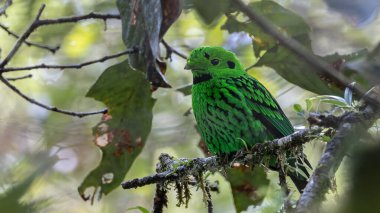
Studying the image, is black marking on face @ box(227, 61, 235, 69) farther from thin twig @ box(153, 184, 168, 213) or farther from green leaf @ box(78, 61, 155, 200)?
thin twig @ box(153, 184, 168, 213)

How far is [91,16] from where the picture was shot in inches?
154

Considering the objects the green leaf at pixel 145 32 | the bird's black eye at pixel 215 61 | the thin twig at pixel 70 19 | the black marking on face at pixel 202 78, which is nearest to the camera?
the green leaf at pixel 145 32

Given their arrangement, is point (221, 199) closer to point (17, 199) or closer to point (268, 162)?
point (268, 162)

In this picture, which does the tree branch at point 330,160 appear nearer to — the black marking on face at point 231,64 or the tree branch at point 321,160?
the tree branch at point 321,160

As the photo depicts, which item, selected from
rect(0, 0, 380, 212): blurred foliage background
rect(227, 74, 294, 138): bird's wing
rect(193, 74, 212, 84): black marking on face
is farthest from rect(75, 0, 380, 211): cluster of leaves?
rect(0, 0, 380, 212): blurred foliage background

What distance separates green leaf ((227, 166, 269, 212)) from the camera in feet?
12.6

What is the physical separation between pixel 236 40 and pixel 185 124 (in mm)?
1160

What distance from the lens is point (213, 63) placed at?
4129mm

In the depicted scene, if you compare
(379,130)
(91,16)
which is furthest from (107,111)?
(379,130)

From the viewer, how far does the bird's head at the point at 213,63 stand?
4.05m

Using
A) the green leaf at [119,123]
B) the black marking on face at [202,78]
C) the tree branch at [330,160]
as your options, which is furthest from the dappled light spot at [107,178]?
the tree branch at [330,160]

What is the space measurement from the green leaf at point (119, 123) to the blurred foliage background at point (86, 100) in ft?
3.84

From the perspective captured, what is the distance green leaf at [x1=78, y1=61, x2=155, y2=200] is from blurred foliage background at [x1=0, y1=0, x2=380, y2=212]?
1172mm

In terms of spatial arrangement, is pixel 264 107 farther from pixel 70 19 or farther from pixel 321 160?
pixel 321 160
